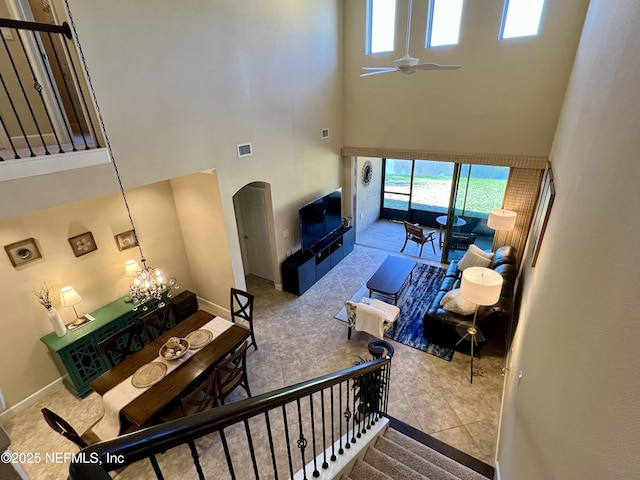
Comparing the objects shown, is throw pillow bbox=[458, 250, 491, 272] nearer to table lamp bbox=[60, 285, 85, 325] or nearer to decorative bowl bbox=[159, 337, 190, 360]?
decorative bowl bbox=[159, 337, 190, 360]

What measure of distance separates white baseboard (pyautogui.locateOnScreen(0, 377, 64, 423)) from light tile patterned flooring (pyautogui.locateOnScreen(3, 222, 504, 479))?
0.06 meters

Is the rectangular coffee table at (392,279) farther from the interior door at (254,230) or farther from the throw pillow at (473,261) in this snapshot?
the interior door at (254,230)

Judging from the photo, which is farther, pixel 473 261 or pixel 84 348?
pixel 473 261

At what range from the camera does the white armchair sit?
4754 millimetres

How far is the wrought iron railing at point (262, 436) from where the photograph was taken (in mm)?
950

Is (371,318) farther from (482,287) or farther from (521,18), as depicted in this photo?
(521,18)

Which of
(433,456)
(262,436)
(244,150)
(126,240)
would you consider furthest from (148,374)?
(244,150)

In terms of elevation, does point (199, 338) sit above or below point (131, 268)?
below

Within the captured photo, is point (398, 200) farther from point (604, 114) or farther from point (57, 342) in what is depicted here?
point (57, 342)

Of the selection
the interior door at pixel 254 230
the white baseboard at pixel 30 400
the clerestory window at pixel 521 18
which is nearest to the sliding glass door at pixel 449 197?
the clerestory window at pixel 521 18

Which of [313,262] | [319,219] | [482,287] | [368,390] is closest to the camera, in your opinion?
[368,390]

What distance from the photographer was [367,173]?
879 centimetres

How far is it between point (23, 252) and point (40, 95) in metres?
2.22

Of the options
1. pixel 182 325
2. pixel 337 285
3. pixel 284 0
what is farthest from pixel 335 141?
pixel 182 325
